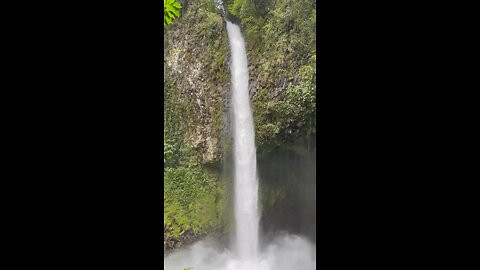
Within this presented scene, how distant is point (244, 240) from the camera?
7184 millimetres

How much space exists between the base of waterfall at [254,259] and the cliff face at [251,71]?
2011mm

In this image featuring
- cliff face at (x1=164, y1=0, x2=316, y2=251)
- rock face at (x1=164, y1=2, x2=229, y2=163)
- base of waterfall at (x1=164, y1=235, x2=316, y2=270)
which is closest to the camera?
base of waterfall at (x1=164, y1=235, x2=316, y2=270)

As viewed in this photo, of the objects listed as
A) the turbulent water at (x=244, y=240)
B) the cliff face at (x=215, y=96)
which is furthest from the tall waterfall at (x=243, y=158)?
the cliff face at (x=215, y=96)

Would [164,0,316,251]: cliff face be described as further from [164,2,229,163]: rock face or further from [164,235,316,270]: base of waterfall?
[164,235,316,270]: base of waterfall

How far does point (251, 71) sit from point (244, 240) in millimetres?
3793

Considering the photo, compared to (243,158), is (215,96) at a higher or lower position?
higher

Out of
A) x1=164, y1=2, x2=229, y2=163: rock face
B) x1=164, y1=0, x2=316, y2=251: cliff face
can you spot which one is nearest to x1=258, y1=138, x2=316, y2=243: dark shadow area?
x1=164, y1=0, x2=316, y2=251: cliff face

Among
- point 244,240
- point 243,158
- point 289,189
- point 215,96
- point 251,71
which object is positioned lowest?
point 244,240

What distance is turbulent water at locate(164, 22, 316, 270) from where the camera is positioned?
A: 6.95m

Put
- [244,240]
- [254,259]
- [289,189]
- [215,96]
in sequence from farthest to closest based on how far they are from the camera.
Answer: [215,96] → [289,189] → [244,240] → [254,259]

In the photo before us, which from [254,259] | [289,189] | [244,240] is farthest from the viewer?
[289,189]

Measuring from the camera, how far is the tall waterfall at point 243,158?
23.6 feet

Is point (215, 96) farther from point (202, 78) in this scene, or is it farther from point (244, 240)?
point (244, 240)

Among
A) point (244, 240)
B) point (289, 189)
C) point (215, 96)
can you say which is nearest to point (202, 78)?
point (215, 96)
